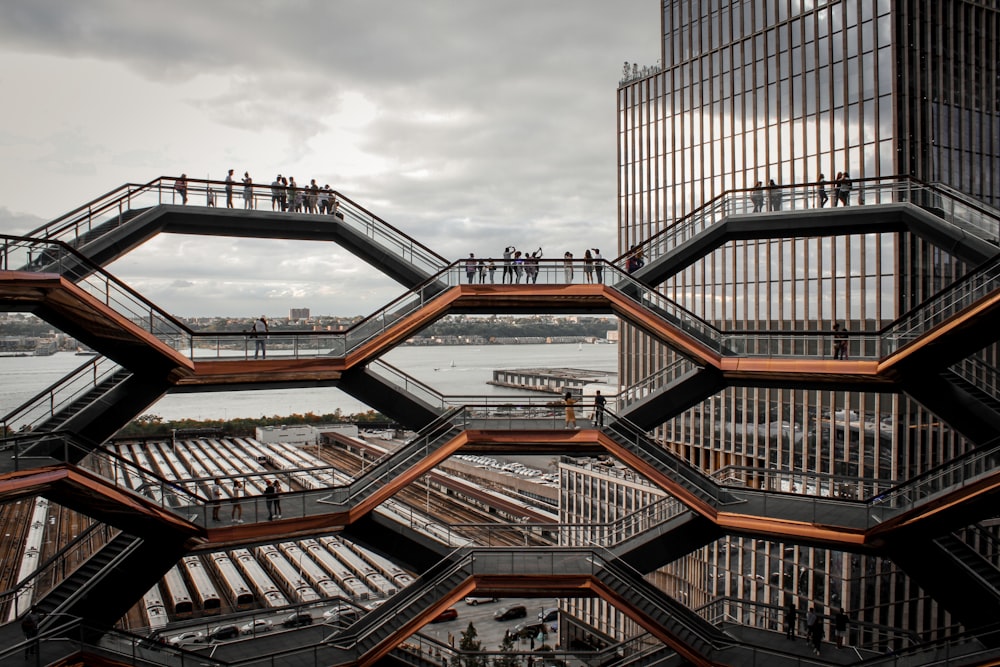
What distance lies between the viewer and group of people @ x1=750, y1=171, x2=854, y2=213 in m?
21.1

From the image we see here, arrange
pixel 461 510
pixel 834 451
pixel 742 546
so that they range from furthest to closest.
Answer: pixel 461 510 < pixel 742 546 < pixel 834 451

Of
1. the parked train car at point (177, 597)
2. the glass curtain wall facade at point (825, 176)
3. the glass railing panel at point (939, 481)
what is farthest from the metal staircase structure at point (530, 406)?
the parked train car at point (177, 597)

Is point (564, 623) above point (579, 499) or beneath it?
beneath

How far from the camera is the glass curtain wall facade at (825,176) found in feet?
134

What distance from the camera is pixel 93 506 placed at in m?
17.3

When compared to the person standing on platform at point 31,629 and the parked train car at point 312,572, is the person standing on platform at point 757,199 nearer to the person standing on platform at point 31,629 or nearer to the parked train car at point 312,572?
the person standing on platform at point 31,629

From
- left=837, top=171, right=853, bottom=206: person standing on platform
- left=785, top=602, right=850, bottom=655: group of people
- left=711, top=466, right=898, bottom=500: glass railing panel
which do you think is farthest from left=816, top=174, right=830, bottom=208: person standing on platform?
left=785, top=602, right=850, bottom=655: group of people

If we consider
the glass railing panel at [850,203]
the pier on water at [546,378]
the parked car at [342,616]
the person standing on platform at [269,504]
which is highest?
the glass railing panel at [850,203]

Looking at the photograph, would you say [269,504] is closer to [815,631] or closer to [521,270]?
[521,270]

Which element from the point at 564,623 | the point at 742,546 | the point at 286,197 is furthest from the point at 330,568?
the point at 286,197

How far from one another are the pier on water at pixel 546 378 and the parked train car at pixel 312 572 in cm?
3543

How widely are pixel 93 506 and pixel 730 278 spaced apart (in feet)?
135

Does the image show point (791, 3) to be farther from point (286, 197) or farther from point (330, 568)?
point (330, 568)

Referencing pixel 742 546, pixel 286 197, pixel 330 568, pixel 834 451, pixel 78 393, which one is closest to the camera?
pixel 78 393
